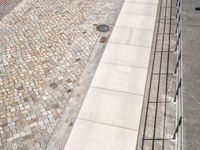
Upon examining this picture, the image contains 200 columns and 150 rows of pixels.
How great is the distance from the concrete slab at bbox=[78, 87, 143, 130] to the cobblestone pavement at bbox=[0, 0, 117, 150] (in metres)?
0.84

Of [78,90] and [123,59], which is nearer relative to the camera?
[78,90]

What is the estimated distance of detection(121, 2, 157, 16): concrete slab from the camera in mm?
14789

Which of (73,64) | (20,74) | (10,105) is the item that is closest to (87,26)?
(73,64)

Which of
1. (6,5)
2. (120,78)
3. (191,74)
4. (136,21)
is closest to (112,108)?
(120,78)

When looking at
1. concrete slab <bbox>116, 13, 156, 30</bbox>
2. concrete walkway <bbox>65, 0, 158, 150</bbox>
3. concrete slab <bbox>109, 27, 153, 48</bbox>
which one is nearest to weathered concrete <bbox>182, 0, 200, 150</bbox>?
concrete walkway <bbox>65, 0, 158, 150</bbox>

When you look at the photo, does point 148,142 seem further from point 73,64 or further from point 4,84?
point 4,84

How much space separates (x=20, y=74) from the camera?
36.6 feet

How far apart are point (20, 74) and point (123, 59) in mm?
4001

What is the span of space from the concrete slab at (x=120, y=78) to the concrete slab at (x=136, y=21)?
315cm

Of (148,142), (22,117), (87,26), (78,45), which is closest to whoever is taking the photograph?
(148,142)

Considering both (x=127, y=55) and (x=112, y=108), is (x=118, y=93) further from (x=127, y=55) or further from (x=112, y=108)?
(x=127, y=55)

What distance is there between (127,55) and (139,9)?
13.2 ft

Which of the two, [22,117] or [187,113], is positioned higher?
[187,113]

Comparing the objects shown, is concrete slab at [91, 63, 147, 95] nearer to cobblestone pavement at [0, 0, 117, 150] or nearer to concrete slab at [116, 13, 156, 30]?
cobblestone pavement at [0, 0, 117, 150]
